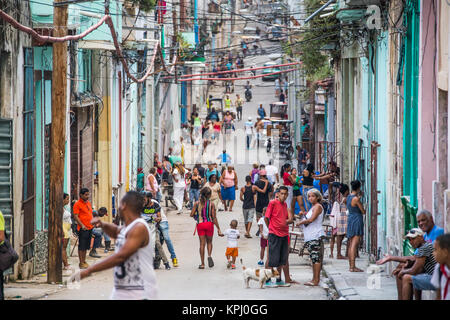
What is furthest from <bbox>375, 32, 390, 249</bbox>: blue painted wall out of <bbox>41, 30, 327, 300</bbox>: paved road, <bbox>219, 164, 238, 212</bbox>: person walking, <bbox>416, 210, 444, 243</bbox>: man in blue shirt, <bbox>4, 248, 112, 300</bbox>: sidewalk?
<bbox>219, 164, 238, 212</bbox>: person walking

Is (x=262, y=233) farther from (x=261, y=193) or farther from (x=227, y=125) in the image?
(x=227, y=125)

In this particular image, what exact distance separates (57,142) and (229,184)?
12507 millimetres

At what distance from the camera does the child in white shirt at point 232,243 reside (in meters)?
16.4

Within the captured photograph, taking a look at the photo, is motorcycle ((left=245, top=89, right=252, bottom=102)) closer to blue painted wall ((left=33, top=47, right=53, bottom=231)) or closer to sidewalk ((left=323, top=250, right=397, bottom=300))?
blue painted wall ((left=33, top=47, right=53, bottom=231))

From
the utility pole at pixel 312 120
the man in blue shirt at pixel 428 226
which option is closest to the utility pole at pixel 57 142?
the man in blue shirt at pixel 428 226

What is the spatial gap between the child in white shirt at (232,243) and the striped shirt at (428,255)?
6.51 meters

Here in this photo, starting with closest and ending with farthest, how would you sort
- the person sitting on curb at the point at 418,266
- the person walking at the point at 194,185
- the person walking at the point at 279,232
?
the person sitting on curb at the point at 418,266 → the person walking at the point at 279,232 → the person walking at the point at 194,185

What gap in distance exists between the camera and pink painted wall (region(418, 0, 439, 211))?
1250 cm

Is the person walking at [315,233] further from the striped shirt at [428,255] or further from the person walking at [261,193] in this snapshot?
the person walking at [261,193]

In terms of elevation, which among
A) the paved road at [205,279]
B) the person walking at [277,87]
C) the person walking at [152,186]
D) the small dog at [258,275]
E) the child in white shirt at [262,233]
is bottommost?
the paved road at [205,279]

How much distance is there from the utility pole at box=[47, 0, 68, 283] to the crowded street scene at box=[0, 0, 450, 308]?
21 mm

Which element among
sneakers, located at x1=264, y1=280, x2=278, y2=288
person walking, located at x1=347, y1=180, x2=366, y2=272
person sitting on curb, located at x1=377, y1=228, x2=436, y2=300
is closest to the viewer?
person sitting on curb, located at x1=377, y1=228, x2=436, y2=300
